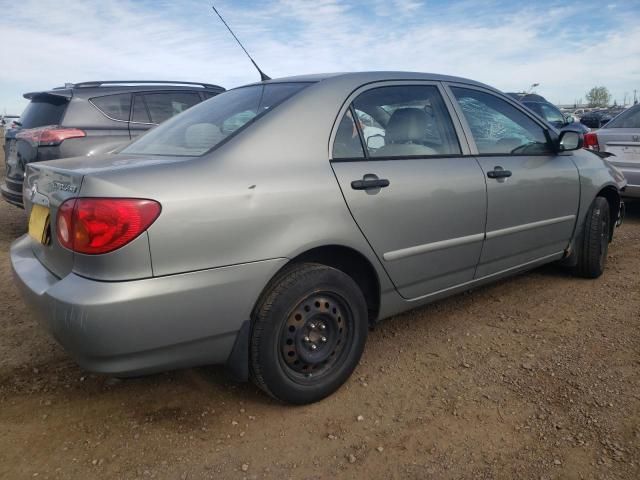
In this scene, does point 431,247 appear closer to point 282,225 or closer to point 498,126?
point 282,225

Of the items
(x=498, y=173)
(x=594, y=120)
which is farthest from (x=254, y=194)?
(x=594, y=120)

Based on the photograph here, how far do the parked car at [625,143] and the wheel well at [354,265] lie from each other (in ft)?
14.9

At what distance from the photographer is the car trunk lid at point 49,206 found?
199 centimetres

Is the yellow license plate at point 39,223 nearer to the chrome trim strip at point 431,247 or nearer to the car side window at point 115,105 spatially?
the chrome trim strip at point 431,247

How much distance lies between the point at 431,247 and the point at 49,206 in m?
1.89

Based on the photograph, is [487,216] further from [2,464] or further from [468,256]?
[2,464]

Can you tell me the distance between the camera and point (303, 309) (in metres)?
2.33

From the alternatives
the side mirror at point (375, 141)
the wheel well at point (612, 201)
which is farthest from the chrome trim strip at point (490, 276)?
the side mirror at point (375, 141)

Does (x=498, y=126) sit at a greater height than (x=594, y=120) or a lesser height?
greater

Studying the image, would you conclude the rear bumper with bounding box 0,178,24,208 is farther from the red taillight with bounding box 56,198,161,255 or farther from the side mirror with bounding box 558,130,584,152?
the side mirror with bounding box 558,130,584,152

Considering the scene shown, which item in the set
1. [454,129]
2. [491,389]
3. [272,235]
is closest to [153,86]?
[454,129]

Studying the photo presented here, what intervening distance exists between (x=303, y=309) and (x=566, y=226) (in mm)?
2391

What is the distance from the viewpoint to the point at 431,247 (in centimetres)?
279

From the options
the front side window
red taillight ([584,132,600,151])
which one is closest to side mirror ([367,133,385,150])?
red taillight ([584,132,600,151])
